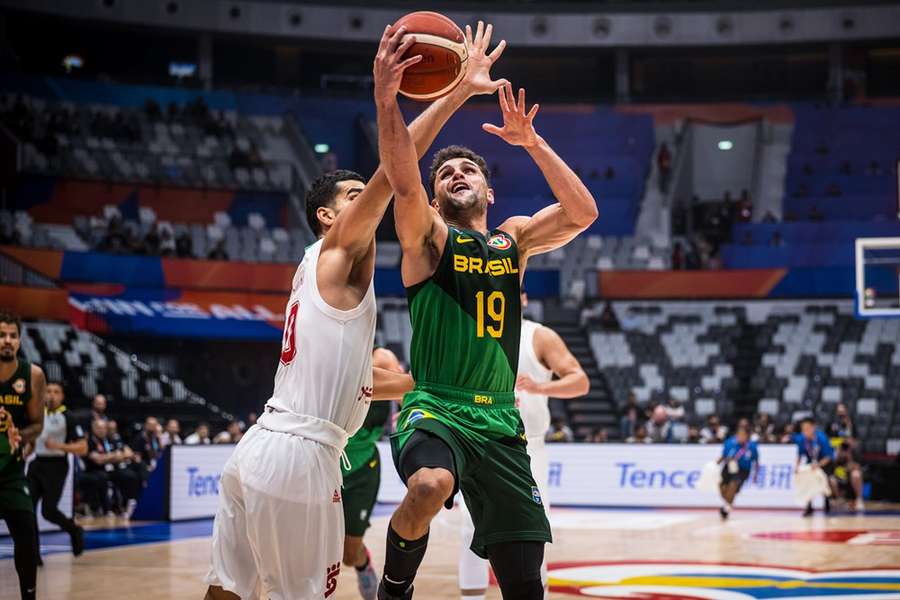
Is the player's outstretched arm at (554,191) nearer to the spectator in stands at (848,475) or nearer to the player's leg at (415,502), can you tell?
the player's leg at (415,502)

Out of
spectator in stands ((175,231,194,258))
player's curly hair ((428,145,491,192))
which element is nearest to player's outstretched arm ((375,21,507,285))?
player's curly hair ((428,145,491,192))

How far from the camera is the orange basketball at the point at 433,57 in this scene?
4.45 meters

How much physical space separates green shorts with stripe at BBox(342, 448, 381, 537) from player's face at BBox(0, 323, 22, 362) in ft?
7.70

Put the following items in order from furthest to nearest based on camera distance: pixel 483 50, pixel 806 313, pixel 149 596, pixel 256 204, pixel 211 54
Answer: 1. pixel 211 54
2. pixel 256 204
3. pixel 806 313
4. pixel 149 596
5. pixel 483 50

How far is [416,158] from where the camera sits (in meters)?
4.52

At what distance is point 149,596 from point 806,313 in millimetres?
24453

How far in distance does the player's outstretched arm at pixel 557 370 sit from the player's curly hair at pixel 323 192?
2.85 metres

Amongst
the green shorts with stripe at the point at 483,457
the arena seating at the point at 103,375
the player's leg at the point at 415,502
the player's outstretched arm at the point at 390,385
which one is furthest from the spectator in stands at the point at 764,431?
the player's leg at the point at 415,502

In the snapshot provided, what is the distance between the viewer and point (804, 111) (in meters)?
35.2

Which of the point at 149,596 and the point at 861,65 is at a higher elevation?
the point at 861,65

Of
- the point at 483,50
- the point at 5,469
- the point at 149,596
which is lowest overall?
the point at 149,596

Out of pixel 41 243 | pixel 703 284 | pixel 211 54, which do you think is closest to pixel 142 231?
pixel 41 243

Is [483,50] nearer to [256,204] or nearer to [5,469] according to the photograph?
[5,469]

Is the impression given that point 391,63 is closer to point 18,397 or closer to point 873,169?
point 18,397
